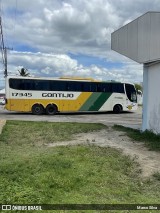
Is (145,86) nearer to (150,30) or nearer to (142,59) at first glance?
(142,59)

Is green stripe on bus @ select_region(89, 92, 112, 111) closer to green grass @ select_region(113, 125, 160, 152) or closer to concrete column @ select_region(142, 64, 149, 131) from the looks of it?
concrete column @ select_region(142, 64, 149, 131)

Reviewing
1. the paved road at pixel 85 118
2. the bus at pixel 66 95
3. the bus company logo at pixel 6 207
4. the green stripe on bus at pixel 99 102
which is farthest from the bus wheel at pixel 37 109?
the bus company logo at pixel 6 207

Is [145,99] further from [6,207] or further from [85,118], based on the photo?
[6,207]

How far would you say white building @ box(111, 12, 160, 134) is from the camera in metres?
13.0

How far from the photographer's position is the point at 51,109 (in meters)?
27.3

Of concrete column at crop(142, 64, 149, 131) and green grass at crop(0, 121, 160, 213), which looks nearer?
green grass at crop(0, 121, 160, 213)

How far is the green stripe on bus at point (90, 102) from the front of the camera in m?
28.2

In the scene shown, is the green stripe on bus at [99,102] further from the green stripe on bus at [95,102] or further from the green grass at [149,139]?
the green grass at [149,139]

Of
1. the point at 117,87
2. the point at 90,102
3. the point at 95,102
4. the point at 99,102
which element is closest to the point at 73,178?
the point at 90,102

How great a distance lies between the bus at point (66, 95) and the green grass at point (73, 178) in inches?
619

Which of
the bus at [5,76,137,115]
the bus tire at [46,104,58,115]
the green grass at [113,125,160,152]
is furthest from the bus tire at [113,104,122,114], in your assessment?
the green grass at [113,125,160,152]

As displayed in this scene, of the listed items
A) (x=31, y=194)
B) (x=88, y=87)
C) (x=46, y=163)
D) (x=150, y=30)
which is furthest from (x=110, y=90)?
(x=31, y=194)

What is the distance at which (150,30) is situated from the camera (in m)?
13.1

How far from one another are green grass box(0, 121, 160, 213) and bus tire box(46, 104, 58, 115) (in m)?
16.4
